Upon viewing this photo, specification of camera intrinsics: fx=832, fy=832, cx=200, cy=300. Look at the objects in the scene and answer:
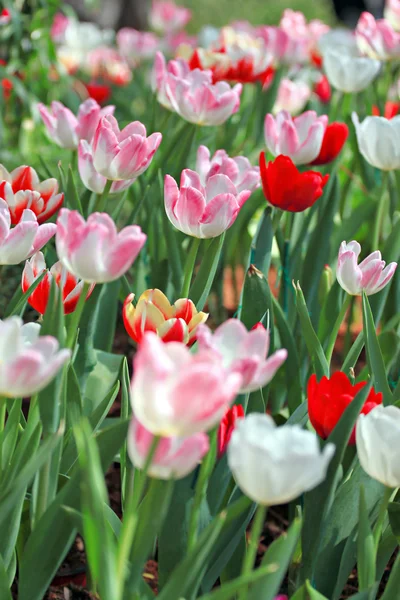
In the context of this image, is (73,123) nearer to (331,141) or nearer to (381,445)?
(331,141)

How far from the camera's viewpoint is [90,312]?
1.35 metres

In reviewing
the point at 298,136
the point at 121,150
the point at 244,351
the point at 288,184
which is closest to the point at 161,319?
the point at 244,351

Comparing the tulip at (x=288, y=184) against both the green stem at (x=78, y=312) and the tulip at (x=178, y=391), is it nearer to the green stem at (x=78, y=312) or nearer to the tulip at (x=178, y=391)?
the green stem at (x=78, y=312)

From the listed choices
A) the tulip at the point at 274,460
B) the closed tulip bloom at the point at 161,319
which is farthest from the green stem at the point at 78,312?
the tulip at the point at 274,460

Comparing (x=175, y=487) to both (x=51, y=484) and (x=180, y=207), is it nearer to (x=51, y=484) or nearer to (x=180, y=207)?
(x=51, y=484)

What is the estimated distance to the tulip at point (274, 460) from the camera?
0.70m

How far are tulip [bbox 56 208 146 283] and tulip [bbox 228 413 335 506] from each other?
8.9 inches

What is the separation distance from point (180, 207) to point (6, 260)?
27 cm

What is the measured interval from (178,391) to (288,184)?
74cm

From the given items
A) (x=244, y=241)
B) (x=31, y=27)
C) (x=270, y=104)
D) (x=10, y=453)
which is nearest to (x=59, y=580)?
(x=10, y=453)

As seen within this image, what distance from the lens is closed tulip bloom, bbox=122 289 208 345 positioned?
995 mm

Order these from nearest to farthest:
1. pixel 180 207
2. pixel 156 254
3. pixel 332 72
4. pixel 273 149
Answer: pixel 180 207, pixel 273 149, pixel 156 254, pixel 332 72

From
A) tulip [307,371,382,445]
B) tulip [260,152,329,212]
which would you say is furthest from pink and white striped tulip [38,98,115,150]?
tulip [307,371,382,445]

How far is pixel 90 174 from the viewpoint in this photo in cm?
130
